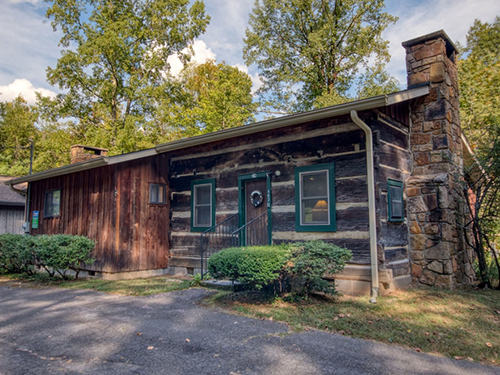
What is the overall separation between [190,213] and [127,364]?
647cm

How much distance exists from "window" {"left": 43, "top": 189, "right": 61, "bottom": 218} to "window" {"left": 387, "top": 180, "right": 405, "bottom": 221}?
9572 millimetres

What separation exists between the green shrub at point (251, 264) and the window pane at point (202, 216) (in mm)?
3446

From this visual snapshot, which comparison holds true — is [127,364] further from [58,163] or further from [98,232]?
[58,163]

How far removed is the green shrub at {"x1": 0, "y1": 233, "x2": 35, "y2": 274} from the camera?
9.55 meters

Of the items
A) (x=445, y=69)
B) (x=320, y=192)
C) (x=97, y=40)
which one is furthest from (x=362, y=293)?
(x=97, y=40)

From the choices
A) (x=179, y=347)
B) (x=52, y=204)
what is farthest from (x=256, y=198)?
(x=52, y=204)

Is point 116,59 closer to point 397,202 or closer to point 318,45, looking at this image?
point 318,45

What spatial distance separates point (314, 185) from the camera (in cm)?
782

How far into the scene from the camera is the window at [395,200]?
7438 mm

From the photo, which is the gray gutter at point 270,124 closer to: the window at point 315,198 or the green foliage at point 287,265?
the window at point 315,198

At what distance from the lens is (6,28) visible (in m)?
14.2

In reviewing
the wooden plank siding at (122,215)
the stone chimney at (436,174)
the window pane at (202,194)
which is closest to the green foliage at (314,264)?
the stone chimney at (436,174)

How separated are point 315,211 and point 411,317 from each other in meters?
2.84

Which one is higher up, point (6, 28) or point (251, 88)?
point (251, 88)
